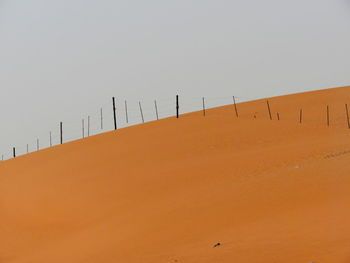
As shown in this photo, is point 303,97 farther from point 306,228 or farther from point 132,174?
point 306,228

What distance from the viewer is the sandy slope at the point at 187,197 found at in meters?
10.2

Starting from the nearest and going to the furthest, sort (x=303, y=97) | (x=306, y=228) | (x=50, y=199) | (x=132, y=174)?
(x=306, y=228)
(x=50, y=199)
(x=132, y=174)
(x=303, y=97)

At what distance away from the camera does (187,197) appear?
16.3 m

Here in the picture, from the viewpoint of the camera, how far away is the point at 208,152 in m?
23.7

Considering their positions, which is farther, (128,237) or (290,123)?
(290,123)

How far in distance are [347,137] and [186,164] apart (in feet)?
22.2

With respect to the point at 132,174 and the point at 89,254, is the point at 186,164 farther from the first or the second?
the point at 89,254

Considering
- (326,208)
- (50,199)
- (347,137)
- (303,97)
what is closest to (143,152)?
(50,199)

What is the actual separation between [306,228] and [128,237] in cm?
476

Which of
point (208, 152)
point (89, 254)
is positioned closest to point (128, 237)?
point (89, 254)

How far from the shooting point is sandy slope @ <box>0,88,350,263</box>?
1021 cm

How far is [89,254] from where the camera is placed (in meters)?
12.3

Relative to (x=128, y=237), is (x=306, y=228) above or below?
above

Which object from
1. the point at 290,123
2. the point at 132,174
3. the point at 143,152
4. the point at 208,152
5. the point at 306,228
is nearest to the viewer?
the point at 306,228
